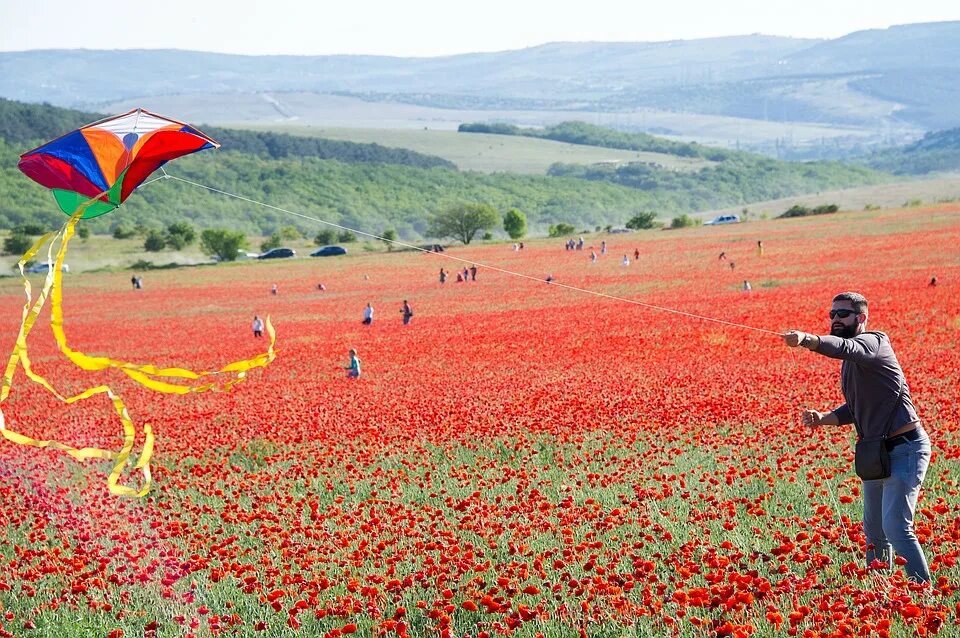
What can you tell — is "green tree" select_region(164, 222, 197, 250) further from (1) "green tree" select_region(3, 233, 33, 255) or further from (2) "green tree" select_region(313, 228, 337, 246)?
(1) "green tree" select_region(3, 233, 33, 255)

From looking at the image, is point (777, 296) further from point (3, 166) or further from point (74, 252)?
point (3, 166)

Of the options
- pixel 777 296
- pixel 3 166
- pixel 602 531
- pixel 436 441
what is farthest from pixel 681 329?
pixel 3 166

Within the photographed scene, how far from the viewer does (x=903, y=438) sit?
766 centimetres

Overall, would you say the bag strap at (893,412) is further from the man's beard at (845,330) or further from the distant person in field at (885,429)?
the man's beard at (845,330)

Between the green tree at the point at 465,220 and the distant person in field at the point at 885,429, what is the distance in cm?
10369

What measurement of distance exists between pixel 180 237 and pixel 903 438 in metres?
107

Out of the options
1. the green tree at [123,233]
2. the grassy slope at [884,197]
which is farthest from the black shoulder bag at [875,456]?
the green tree at [123,233]

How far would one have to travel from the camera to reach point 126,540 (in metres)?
10.5

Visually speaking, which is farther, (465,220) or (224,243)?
(465,220)

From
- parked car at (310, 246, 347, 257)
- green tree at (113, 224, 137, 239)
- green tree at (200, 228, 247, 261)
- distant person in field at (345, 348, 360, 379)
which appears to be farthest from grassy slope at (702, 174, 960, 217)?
distant person in field at (345, 348, 360, 379)

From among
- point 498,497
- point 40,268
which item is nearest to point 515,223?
point 40,268

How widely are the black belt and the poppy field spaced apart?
720 mm

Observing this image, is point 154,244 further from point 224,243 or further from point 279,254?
point 279,254

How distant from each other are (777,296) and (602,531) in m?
27.4
